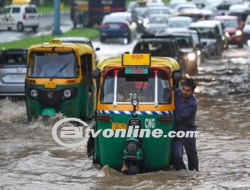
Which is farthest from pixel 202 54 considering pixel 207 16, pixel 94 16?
pixel 94 16

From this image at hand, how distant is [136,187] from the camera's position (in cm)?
A: 1103

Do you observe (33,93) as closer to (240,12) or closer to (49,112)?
(49,112)

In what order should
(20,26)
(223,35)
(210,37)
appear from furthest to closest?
(20,26)
(223,35)
(210,37)

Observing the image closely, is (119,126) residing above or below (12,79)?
above

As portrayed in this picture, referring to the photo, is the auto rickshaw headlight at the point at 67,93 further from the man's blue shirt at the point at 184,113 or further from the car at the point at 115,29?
the car at the point at 115,29

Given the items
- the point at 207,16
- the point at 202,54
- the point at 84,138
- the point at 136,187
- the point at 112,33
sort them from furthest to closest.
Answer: the point at 207,16, the point at 112,33, the point at 202,54, the point at 84,138, the point at 136,187

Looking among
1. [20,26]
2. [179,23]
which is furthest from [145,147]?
[20,26]

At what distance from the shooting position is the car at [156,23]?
47644 millimetres

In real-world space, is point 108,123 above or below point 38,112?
above

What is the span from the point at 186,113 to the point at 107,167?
1401 mm

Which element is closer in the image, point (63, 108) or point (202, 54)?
point (63, 108)

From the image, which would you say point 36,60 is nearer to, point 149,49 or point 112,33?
point 149,49

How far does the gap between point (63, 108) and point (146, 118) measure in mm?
5695

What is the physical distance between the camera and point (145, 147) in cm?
1153
